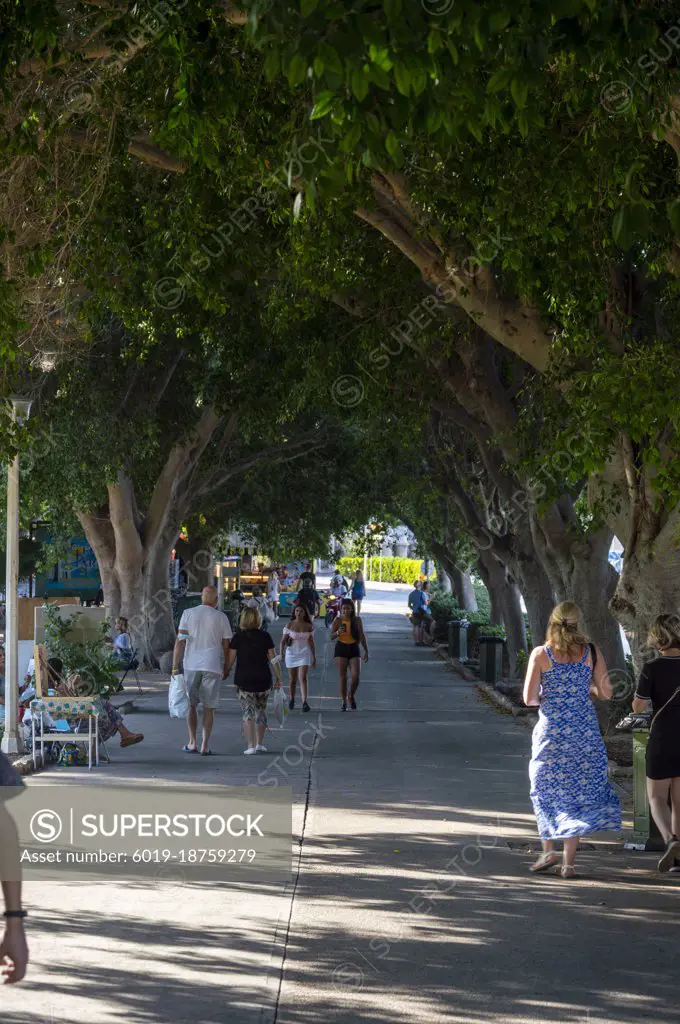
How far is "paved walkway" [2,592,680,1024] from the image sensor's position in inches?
241

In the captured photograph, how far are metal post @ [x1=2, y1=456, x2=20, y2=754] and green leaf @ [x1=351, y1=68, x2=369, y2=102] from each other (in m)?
10.3

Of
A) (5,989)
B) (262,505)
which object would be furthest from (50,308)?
(262,505)

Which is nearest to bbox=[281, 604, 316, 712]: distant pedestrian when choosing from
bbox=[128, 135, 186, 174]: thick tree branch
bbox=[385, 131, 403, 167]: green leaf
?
bbox=[128, 135, 186, 174]: thick tree branch

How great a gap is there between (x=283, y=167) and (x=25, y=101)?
200 centimetres

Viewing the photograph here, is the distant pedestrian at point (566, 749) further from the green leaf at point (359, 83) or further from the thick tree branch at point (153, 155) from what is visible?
the thick tree branch at point (153, 155)

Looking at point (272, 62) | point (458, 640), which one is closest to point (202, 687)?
point (272, 62)

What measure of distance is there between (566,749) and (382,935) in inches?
89.4

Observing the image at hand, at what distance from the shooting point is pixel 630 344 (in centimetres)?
1173

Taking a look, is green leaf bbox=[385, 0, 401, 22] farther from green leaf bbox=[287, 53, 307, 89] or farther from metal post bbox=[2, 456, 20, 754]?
metal post bbox=[2, 456, 20, 754]

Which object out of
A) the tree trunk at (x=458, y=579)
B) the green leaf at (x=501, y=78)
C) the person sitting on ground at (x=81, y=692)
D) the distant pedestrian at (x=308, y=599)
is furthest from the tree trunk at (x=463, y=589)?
the green leaf at (x=501, y=78)

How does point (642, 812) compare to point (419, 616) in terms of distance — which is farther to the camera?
point (419, 616)

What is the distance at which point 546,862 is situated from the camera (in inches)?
362

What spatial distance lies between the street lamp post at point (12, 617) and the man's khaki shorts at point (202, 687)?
189cm

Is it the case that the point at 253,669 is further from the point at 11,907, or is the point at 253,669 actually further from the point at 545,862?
the point at 11,907
